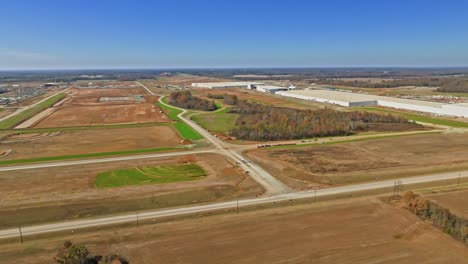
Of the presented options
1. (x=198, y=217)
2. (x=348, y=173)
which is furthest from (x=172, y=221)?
(x=348, y=173)

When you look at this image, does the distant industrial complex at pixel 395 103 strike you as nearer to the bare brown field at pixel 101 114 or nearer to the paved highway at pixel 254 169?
the bare brown field at pixel 101 114

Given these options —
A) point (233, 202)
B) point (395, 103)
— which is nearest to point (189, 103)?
point (395, 103)

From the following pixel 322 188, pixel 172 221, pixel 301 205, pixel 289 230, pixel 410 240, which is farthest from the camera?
pixel 322 188

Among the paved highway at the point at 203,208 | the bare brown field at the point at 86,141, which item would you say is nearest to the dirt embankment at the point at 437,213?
the paved highway at the point at 203,208

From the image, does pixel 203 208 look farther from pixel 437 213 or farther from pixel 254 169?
pixel 437 213

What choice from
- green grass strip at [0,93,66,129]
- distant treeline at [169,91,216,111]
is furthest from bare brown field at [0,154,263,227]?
distant treeline at [169,91,216,111]

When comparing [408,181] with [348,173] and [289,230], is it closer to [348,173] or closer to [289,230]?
[348,173]
